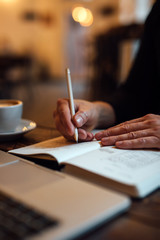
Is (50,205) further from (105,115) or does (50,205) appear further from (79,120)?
(105,115)

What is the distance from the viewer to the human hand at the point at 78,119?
591mm

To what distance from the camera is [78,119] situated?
60 cm

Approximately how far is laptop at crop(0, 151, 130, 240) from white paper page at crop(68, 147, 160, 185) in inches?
2.2

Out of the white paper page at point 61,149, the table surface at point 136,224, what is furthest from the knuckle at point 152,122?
the table surface at point 136,224

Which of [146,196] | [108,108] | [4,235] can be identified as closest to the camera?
[4,235]

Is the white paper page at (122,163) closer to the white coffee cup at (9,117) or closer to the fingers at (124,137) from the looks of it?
the fingers at (124,137)

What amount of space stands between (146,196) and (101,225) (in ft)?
0.35

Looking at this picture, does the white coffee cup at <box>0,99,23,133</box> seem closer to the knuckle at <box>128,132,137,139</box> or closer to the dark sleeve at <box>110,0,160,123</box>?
the knuckle at <box>128,132,137,139</box>

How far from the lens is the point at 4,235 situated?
240 mm

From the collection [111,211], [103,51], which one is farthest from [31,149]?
[103,51]

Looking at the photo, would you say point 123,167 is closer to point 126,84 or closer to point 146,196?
point 146,196

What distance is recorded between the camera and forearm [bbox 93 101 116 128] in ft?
2.54

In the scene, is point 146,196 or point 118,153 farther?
point 118,153

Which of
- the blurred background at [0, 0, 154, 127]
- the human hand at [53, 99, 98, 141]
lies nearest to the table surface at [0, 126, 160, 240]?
the human hand at [53, 99, 98, 141]
